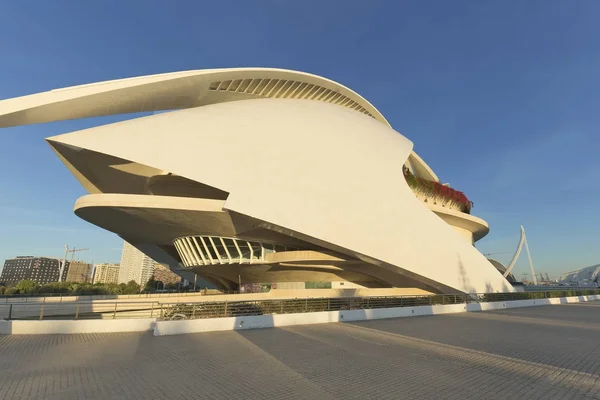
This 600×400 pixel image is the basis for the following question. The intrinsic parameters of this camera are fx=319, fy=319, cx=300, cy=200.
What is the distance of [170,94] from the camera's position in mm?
18594

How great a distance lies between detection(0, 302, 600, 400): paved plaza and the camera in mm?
4414

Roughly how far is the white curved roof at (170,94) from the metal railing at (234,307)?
7982 mm

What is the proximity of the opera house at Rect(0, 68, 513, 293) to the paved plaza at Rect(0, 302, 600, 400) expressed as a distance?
22.9ft

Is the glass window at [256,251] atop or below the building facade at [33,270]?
below

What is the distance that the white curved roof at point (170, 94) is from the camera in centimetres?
1355

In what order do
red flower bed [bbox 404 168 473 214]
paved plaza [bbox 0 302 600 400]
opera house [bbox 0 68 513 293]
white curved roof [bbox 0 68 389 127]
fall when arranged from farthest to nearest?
red flower bed [bbox 404 168 473 214]
opera house [bbox 0 68 513 293]
white curved roof [bbox 0 68 389 127]
paved plaza [bbox 0 302 600 400]

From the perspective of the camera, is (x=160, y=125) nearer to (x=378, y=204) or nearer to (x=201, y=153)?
(x=201, y=153)

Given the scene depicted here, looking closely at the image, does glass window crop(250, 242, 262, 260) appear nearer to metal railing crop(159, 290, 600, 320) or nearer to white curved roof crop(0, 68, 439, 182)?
metal railing crop(159, 290, 600, 320)

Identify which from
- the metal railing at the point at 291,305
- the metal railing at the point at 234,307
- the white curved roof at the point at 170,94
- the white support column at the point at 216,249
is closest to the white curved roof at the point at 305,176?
the metal railing at the point at 234,307

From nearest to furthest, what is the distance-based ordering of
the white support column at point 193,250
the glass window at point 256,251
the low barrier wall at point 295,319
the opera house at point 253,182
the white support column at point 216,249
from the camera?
the low barrier wall at point 295,319 < the opera house at point 253,182 < the white support column at point 216,249 < the white support column at point 193,250 < the glass window at point 256,251

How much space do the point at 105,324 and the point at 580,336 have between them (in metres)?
13.6

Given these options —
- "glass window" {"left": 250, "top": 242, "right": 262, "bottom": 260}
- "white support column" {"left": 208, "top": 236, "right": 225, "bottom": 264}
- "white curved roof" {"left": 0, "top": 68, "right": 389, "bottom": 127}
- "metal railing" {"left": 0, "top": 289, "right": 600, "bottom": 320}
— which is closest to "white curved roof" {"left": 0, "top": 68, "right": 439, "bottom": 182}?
"white curved roof" {"left": 0, "top": 68, "right": 389, "bottom": 127}

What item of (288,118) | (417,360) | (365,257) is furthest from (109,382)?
(288,118)

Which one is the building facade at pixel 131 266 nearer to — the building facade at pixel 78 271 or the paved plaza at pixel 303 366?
the building facade at pixel 78 271
